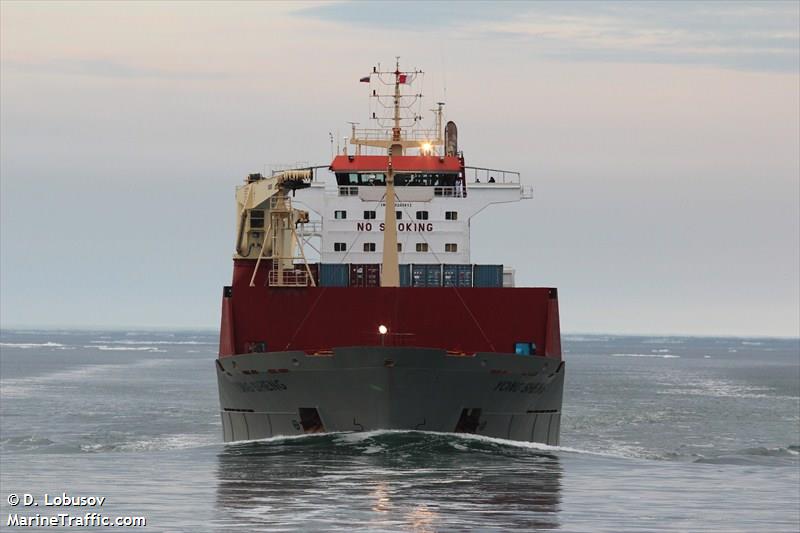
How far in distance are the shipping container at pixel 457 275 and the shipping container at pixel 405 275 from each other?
45.2 inches

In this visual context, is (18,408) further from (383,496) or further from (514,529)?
(514,529)

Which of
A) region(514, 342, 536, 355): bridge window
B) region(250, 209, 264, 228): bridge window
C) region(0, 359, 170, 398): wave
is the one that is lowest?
region(0, 359, 170, 398): wave

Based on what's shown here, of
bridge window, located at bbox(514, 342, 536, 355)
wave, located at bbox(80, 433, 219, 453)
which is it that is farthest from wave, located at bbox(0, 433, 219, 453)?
bridge window, located at bbox(514, 342, 536, 355)

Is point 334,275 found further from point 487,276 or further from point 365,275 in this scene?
point 487,276

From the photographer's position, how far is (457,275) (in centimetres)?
4903

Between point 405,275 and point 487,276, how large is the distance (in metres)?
2.67

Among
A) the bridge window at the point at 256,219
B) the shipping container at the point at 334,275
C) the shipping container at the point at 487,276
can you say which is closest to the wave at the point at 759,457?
the shipping container at the point at 487,276

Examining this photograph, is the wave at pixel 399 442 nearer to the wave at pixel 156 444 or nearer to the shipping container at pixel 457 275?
the shipping container at pixel 457 275

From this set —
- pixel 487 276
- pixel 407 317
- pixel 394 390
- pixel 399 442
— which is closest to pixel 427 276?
pixel 487 276

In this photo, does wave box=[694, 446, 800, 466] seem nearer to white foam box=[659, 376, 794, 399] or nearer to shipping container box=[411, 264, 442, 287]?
shipping container box=[411, 264, 442, 287]

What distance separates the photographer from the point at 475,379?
140 feet

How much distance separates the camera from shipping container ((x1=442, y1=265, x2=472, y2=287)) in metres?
48.9

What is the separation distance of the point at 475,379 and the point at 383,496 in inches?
364

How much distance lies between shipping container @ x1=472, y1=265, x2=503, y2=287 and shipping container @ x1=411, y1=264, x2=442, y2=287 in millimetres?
1155
